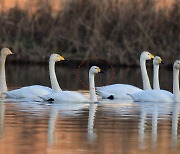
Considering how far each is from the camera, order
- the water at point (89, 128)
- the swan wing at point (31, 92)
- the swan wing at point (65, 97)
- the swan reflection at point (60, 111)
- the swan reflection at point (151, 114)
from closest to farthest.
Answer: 1. the water at point (89, 128)
2. the swan reflection at point (151, 114)
3. the swan reflection at point (60, 111)
4. the swan wing at point (65, 97)
5. the swan wing at point (31, 92)

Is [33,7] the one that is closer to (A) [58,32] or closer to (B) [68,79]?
(A) [58,32]

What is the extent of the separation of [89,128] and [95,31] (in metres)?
17.9

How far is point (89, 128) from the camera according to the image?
13.0m

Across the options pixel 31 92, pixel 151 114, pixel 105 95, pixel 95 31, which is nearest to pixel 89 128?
pixel 151 114

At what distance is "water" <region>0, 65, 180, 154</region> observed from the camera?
1091cm

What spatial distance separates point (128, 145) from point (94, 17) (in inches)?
799

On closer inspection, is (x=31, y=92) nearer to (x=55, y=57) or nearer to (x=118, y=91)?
(x=55, y=57)

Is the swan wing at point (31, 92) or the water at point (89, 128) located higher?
the swan wing at point (31, 92)

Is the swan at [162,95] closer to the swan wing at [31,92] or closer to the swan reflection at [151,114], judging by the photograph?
the swan reflection at [151,114]

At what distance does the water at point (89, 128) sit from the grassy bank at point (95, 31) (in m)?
12.3

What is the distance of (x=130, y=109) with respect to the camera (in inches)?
647

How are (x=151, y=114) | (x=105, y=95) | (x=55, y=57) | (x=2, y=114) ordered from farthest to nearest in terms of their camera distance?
(x=55, y=57) → (x=105, y=95) → (x=151, y=114) → (x=2, y=114)

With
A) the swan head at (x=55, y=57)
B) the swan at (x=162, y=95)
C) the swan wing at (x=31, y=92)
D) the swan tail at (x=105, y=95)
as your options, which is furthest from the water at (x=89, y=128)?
the swan head at (x=55, y=57)

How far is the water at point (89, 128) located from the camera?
1091 cm
